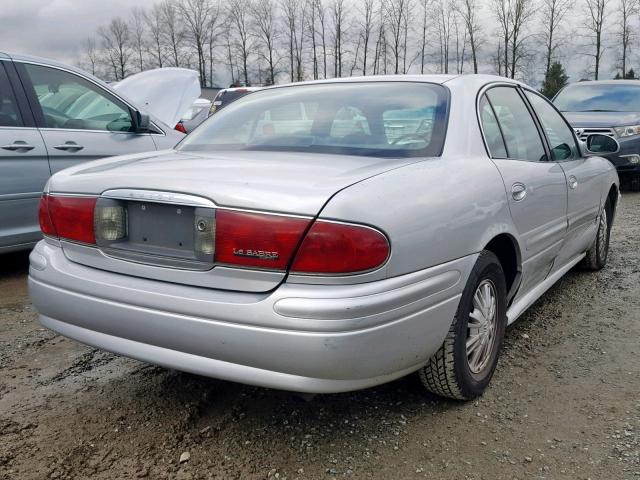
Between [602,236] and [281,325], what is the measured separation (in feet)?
11.4

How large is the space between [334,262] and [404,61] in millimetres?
52393

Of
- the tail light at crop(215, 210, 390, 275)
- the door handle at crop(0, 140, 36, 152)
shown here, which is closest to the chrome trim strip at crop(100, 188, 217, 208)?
the tail light at crop(215, 210, 390, 275)

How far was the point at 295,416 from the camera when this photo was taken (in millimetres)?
2441

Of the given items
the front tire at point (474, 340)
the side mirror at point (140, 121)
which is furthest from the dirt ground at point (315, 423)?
the side mirror at point (140, 121)

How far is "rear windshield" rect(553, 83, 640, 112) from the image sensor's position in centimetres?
970

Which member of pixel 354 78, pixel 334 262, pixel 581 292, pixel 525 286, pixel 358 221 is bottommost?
pixel 581 292

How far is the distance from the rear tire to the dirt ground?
1341 mm

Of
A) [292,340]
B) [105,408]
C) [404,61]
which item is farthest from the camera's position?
[404,61]

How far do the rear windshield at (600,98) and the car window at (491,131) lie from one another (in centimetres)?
764

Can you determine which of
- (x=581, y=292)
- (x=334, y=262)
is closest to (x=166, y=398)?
(x=334, y=262)

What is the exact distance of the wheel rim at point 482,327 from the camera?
97.3 inches

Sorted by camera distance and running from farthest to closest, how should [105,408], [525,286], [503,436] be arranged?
1. [525,286]
2. [105,408]
3. [503,436]

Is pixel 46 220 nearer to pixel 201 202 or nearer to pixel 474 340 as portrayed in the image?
pixel 201 202

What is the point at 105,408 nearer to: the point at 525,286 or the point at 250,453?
the point at 250,453
